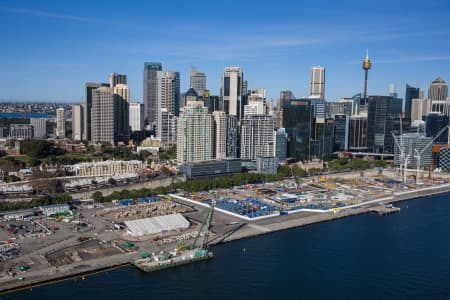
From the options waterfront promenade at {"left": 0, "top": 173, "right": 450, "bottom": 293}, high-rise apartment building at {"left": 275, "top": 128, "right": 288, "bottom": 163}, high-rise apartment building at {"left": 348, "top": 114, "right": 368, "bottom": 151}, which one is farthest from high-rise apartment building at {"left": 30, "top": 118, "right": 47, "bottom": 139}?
waterfront promenade at {"left": 0, "top": 173, "right": 450, "bottom": 293}

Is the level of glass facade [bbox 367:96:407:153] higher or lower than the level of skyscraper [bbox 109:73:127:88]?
lower

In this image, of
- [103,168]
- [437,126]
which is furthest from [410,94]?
[103,168]

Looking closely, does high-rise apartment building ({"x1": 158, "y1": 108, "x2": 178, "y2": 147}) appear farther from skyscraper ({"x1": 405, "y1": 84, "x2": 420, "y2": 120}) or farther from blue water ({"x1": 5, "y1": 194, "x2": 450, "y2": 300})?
skyscraper ({"x1": 405, "y1": 84, "x2": 420, "y2": 120})

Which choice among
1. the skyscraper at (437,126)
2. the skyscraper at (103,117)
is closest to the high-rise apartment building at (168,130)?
the skyscraper at (103,117)

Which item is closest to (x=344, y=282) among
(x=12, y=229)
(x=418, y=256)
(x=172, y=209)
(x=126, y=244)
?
(x=418, y=256)

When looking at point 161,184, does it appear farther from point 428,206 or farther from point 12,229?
point 428,206

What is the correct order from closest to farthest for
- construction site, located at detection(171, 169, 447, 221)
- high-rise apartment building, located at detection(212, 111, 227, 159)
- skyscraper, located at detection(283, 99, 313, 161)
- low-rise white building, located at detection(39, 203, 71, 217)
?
1. low-rise white building, located at detection(39, 203, 71, 217)
2. construction site, located at detection(171, 169, 447, 221)
3. high-rise apartment building, located at detection(212, 111, 227, 159)
4. skyscraper, located at detection(283, 99, 313, 161)

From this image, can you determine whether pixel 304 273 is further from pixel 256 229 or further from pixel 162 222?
pixel 162 222
